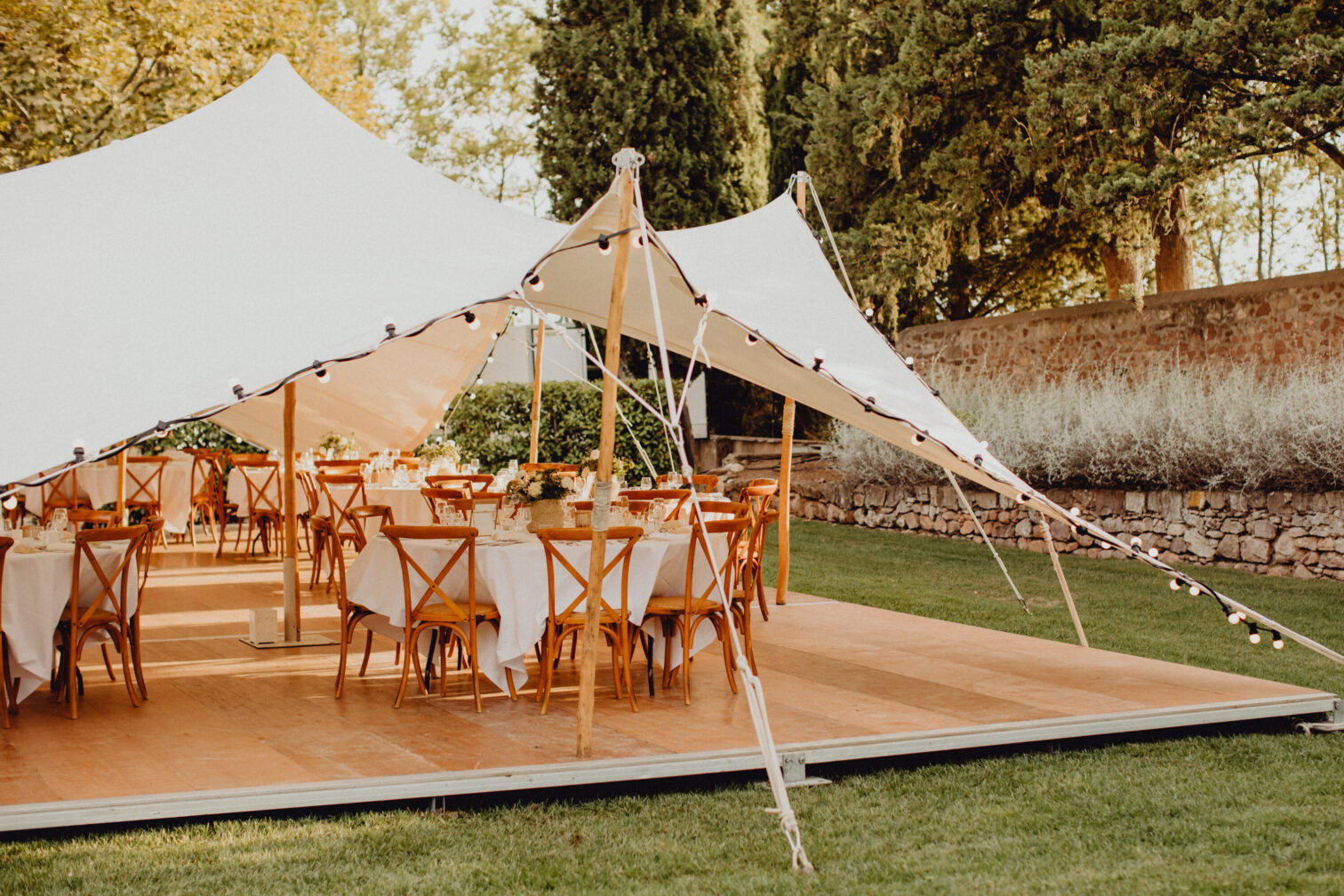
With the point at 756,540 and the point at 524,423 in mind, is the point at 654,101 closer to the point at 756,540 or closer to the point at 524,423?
the point at 524,423

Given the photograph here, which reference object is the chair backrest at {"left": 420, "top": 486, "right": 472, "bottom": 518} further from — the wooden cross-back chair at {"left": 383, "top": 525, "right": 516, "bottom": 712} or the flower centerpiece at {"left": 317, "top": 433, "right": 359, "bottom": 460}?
the flower centerpiece at {"left": 317, "top": 433, "right": 359, "bottom": 460}

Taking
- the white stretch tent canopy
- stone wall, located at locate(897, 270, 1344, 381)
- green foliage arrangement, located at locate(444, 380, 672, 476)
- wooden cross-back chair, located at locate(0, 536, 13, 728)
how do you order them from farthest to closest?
green foliage arrangement, located at locate(444, 380, 672, 476), stone wall, located at locate(897, 270, 1344, 381), wooden cross-back chair, located at locate(0, 536, 13, 728), the white stretch tent canopy

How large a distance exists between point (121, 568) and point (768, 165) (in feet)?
58.0

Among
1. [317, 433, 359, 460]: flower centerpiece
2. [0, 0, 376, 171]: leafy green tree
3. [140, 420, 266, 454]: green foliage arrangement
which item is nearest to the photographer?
[317, 433, 359, 460]: flower centerpiece

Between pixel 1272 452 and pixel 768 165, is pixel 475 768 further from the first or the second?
pixel 768 165

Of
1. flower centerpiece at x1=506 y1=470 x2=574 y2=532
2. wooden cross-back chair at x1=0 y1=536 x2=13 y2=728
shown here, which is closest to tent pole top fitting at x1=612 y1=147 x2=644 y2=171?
flower centerpiece at x1=506 y1=470 x2=574 y2=532

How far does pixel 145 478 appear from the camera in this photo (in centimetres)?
1280

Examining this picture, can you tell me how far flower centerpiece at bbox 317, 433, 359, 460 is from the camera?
38.1 ft

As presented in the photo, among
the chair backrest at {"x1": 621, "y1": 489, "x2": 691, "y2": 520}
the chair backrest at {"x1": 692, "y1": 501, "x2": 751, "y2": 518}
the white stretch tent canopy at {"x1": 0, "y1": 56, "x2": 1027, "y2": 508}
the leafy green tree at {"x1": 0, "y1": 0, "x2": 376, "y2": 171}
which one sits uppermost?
the leafy green tree at {"x1": 0, "y1": 0, "x2": 376, "y2": 171}

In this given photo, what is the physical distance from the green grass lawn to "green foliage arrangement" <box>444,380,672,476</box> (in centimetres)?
1162

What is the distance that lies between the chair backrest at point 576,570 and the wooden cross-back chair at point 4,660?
2217 millimetres

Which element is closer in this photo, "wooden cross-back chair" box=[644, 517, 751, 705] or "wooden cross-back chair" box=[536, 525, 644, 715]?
"wooden cross-back chair" box=[536, 525, 644, 715]

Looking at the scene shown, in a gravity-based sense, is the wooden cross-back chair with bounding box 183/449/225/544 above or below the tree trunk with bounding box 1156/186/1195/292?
below

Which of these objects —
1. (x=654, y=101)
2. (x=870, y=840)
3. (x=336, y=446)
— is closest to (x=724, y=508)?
(x=870, y=840)
